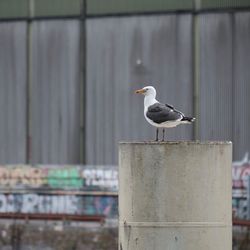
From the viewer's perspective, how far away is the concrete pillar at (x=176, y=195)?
10.4 meters

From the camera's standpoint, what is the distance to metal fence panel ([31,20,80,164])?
108 ft

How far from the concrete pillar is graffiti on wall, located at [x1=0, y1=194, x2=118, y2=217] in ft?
71.2

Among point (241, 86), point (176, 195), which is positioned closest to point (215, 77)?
point (241, 86)

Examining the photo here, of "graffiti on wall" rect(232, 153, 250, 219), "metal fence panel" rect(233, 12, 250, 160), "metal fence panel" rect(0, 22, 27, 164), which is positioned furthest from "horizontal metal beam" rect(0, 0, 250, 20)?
"graffiti on wall" rect(232, 153, 250, 219)

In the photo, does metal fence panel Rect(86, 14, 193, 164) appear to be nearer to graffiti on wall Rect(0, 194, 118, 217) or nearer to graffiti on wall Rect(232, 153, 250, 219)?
graffiti on wall Rect(0, 194, 118, 217)

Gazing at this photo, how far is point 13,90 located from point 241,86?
25.5 ft

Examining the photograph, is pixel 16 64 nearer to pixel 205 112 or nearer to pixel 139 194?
pixel 205 112

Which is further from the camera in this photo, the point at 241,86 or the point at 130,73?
the point at 130,73

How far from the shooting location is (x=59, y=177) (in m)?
33.6

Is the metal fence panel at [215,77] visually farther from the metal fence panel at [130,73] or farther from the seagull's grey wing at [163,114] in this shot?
the seagull's grey wing at [163,114]

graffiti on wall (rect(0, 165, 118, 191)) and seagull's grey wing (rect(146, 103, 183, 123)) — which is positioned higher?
seagull's grey wing (rect(146, 103, 183, 123))

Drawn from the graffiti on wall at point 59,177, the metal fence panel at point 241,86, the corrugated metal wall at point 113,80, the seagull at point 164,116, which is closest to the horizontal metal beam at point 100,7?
the corrugated metal wall at point 113,80

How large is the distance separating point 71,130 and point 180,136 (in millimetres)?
3862

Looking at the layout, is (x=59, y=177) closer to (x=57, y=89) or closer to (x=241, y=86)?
(x=57, y=89)
